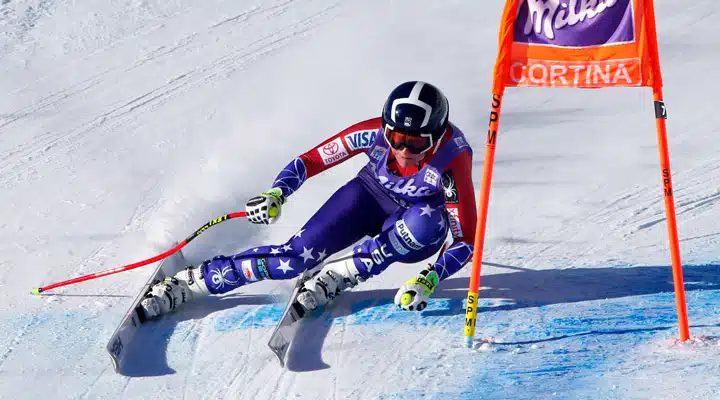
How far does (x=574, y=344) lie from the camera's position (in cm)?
506

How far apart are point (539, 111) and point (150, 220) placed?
376cm

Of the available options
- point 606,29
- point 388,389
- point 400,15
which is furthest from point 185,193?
point 400,15

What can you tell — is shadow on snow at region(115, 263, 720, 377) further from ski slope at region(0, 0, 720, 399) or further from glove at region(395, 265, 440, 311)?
glove at region(395, 265, 440, 311)

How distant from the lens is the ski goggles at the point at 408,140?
5.23 metres

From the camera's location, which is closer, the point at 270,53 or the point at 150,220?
the point at 150,220

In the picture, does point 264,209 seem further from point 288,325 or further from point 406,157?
point 406,157

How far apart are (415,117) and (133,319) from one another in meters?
1.90

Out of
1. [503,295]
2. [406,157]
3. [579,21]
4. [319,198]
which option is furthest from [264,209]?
[579,21]

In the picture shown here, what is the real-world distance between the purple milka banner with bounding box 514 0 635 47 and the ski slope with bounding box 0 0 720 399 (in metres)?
1.60

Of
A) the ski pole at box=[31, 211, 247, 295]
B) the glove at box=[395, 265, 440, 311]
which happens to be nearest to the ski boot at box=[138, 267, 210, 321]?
the ski pole at box=[31, 211, 247, 295]

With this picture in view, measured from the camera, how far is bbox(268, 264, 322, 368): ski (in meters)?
5.00

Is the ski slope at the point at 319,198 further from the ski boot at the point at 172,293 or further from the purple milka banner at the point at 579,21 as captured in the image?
the purple milka banner at the point at 579,21

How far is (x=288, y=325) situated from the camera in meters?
5.28

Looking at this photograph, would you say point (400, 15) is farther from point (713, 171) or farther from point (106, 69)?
point (713, 171)
